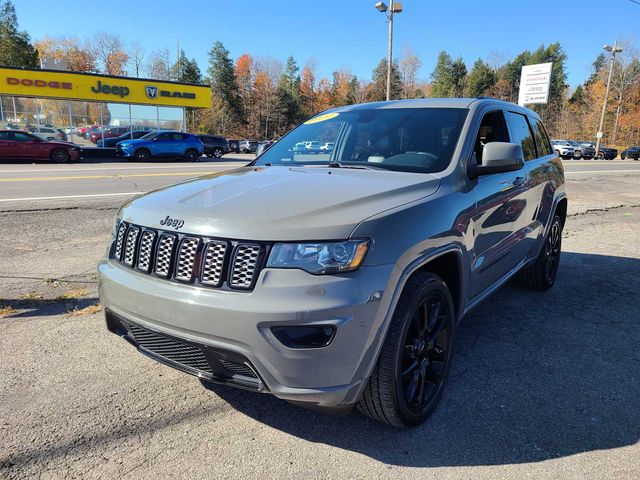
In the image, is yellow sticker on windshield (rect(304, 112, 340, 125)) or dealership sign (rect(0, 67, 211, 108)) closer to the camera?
yellow sticker on windshield (rect(304, 112, 340, 125))

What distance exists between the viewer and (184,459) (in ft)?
7.65

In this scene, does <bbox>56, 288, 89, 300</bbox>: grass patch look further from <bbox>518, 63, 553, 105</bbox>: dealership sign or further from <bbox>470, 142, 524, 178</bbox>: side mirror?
<bbox>518, 63, 553, 105</bbox>: dealership sign

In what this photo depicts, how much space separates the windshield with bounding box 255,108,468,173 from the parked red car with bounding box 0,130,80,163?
839 inches

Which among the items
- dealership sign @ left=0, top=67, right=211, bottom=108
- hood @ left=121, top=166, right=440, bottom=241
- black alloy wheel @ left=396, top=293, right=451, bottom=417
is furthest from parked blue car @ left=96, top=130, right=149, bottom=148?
black alloy wheel @ left=396, top=293, right=451, bottom=417

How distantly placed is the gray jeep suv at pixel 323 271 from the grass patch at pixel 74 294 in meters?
2.00

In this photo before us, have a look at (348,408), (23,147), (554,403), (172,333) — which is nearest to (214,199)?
(172,333)

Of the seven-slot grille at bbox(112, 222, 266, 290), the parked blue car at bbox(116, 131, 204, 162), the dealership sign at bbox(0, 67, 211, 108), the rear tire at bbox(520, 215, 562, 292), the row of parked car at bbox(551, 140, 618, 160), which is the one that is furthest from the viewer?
the row of parked car at bbox(551, 140, 618, 160)

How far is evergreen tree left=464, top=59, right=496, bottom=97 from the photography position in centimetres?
8856

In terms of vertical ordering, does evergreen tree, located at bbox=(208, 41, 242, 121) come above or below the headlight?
above

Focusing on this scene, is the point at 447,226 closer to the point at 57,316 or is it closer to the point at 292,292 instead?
the point at 292,292

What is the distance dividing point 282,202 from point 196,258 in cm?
51

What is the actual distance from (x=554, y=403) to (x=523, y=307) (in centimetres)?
173

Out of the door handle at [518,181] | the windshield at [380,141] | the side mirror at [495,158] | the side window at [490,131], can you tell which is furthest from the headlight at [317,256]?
the door handle at [518,181]

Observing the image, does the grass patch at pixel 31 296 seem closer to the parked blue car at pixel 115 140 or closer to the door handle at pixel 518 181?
the door handle at pixel 518 181
